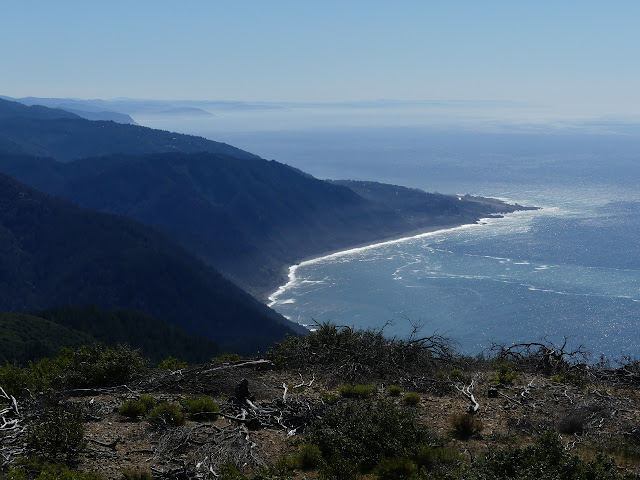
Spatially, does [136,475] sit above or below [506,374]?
above

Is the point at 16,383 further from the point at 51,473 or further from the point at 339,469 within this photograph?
the point at 339,469

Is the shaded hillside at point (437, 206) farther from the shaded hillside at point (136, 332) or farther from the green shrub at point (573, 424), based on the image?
the green shrub at point (573, 424)

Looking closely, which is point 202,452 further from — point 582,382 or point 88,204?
point 88,204

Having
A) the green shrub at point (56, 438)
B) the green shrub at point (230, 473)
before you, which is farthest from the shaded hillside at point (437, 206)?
the green shrub at point (56, 438)

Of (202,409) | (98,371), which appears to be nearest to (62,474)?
(202,409)

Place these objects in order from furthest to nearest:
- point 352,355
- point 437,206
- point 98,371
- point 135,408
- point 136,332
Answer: point 437,206, point 136,332, point 352,355, point 98,371, point 135,408

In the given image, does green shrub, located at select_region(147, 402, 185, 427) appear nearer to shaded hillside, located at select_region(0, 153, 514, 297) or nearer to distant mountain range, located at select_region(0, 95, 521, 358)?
distant mountain range, located at select_region(0, 95, 521, 358)
